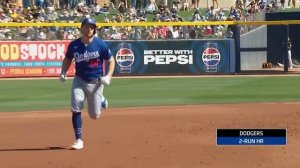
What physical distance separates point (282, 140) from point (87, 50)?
3270mm

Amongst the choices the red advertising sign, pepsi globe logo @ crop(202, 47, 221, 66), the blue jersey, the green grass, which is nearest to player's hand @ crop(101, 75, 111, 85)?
the blue jersey

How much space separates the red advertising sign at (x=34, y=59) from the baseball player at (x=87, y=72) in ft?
63.6

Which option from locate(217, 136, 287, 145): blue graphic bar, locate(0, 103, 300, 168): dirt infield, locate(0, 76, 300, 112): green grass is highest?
locate(217, 136, 287, 145): blue graphic bar

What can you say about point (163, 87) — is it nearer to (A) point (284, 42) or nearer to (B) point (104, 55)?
(A) point (284, 42)

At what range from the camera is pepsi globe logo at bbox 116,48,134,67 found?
1192 inches

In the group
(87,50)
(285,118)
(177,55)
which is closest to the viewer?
(87,50)

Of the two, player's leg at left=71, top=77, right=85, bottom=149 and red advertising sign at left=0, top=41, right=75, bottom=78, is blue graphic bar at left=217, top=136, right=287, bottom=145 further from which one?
red advertising sign at left=0, top=41, right=75, bottom=78

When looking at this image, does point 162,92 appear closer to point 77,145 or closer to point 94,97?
point 94,97

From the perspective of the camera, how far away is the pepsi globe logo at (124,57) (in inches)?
1192

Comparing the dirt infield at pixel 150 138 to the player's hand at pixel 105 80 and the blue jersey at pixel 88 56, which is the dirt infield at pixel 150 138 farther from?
the blue jersey at pixel 88 56

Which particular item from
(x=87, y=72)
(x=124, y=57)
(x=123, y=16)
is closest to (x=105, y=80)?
(x=87, y=72)

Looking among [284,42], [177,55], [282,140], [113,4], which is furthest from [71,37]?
[282,140]

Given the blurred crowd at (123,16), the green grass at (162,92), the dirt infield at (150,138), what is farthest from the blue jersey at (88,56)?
the blurred crowd at (123,16)

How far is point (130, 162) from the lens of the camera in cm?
945
